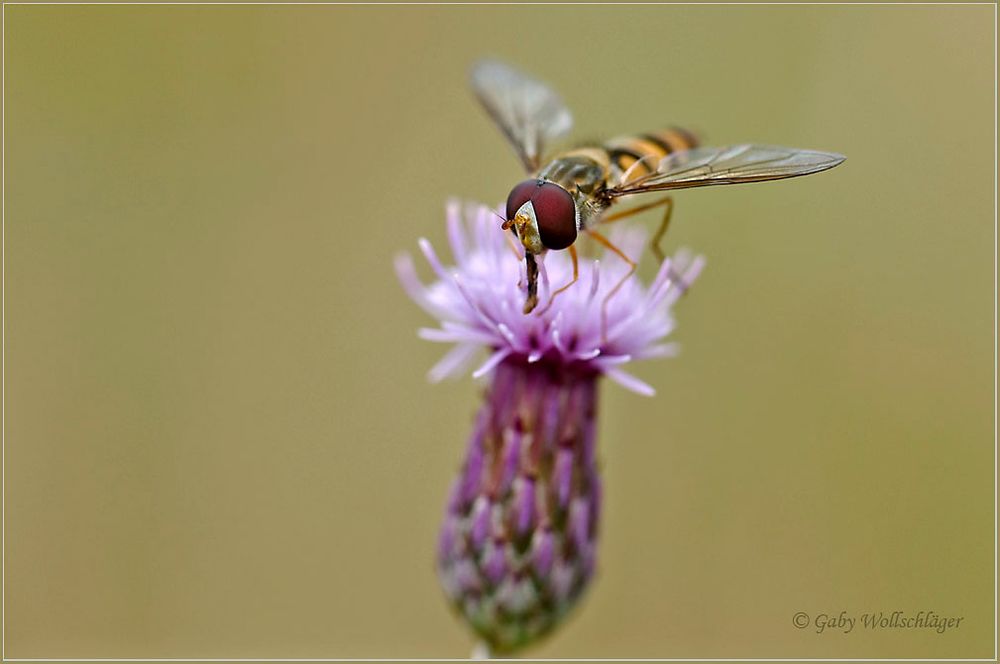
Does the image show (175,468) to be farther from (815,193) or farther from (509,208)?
(815,193)

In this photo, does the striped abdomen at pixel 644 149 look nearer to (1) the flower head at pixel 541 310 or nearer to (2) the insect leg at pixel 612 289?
(2) the insect leg at pixel 612 289

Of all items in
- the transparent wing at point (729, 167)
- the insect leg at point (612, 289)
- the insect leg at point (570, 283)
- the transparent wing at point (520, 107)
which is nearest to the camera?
the transparent wing at point (729, 167)

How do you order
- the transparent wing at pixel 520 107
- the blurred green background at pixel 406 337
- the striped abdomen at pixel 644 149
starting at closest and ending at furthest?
the striped abdomen at pixel 644 149 < the transparent wing at pixel 520 107 < the blurred green background at pixel 406 337

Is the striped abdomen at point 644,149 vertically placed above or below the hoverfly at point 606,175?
above

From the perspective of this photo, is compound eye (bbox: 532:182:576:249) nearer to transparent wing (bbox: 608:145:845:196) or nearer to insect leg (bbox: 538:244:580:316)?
insect leg (bbox: 538:244:580:316)

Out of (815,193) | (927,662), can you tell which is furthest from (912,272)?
(927,662)

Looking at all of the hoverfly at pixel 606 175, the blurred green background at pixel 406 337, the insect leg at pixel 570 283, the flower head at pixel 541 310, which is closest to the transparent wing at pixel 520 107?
the hoverfly at pixel 606 175

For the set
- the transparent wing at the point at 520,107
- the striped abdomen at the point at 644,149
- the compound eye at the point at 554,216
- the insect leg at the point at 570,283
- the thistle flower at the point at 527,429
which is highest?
the transparent wing at the point at 520,107
